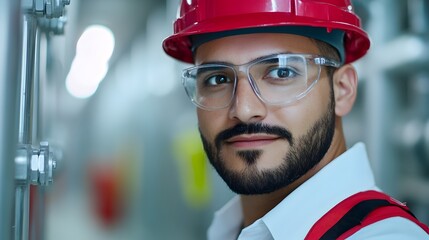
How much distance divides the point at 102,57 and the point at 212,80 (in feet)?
6.08

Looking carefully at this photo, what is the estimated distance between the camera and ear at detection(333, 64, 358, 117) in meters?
1.16

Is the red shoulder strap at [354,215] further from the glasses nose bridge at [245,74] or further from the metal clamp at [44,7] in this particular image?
the metal clamp at [44,7]

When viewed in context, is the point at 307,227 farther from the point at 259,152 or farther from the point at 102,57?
the point at 102,57

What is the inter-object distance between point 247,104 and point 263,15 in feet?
0.59

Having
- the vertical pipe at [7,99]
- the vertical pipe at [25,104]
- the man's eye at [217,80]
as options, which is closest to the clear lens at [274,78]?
the man's eye at [217,80]

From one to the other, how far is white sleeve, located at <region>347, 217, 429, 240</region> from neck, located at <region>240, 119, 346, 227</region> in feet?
0.81

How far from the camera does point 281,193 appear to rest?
114cm

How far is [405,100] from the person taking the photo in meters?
2.64

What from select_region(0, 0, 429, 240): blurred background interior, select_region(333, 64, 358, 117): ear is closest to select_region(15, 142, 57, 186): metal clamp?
select_region(333, 64, 358, 117): ear

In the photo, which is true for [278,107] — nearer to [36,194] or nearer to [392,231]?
[392,231]

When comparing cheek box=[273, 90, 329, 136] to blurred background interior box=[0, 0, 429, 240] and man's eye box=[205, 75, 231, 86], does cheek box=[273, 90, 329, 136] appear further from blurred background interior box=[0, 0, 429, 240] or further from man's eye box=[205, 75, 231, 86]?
blurred background interior box=[0, 0, 429, 240]

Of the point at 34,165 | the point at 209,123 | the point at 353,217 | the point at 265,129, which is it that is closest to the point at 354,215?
the point at 353,217

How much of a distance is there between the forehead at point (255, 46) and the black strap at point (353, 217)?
33 centimetres

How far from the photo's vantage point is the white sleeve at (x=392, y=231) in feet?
2.77
